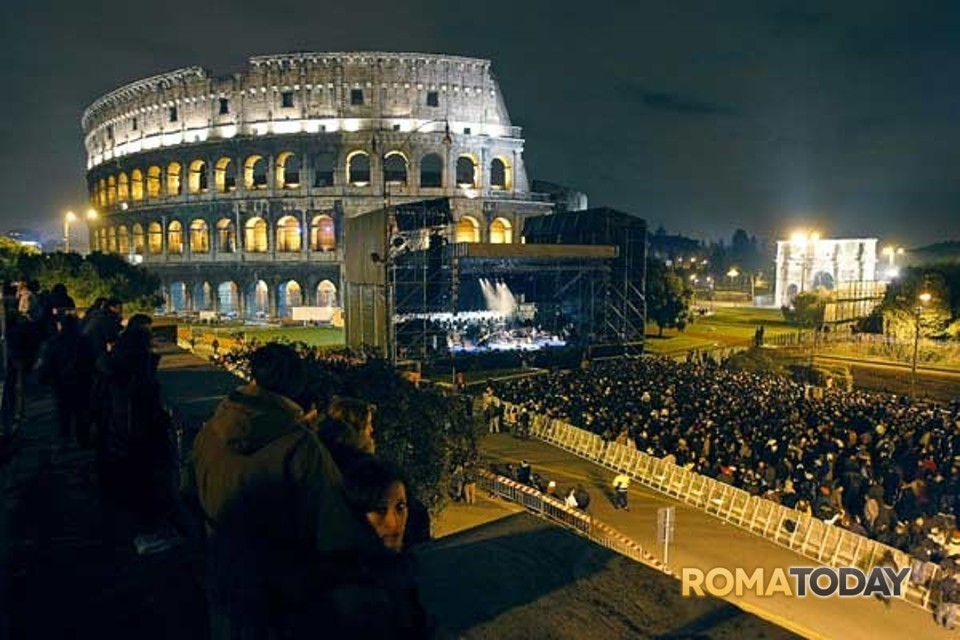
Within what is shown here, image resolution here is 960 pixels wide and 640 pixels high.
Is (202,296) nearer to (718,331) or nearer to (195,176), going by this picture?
(195,176)

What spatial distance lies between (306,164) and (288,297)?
1100cm

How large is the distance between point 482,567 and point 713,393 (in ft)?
59.9

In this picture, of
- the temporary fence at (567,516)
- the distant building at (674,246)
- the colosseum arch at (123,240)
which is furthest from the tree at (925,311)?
the distant building at (674,246)

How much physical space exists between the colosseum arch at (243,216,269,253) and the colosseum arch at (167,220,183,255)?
23.7ft

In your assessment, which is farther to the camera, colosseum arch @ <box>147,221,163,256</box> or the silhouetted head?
colosseum arch @ <box>147,221,163,256</box>

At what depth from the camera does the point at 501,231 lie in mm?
56500

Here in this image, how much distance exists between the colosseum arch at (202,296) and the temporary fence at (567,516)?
49.5 meters

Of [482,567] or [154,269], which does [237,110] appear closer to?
[154,269]

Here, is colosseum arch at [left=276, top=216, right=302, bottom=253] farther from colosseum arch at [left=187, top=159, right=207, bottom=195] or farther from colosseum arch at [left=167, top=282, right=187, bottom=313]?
colosseum arch at [left=167, top=282, right=187, bottom=313]

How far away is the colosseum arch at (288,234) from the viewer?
182ft

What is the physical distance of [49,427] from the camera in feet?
26.0

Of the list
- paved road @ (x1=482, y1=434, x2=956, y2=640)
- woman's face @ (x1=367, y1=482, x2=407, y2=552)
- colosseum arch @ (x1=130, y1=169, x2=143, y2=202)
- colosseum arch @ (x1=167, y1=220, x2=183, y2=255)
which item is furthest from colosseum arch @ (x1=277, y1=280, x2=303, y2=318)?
woman's face @ (x1=367, y1=482, x2=407, y2=552)

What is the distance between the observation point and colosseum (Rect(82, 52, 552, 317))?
5412cm

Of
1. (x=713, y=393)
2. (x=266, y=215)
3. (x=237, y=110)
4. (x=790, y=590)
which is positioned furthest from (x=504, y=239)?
(x=790, y=590)
